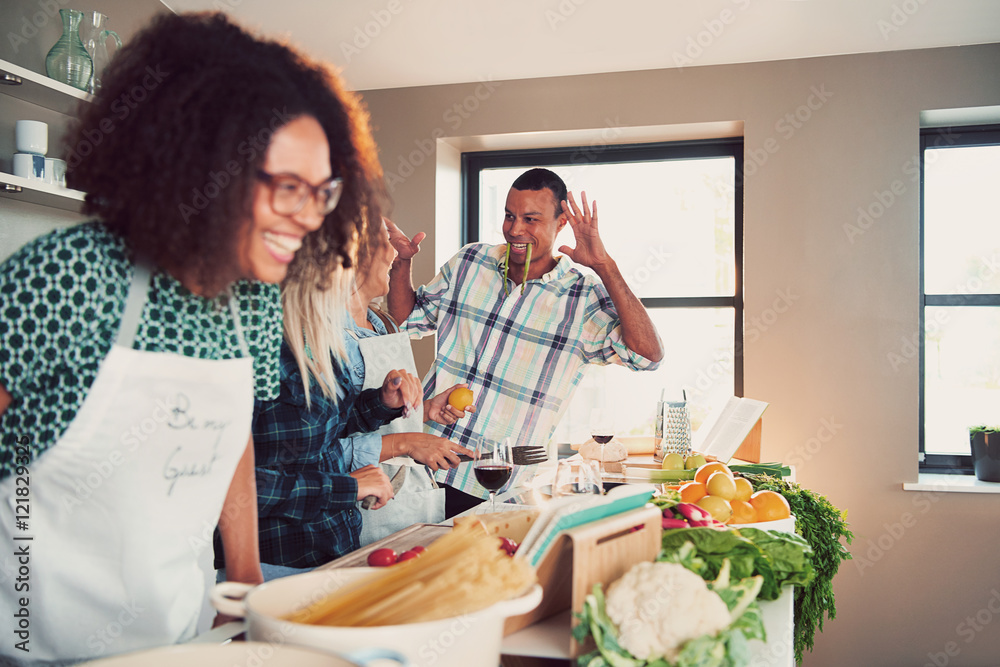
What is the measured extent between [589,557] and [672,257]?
2.96 m

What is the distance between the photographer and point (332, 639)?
0.65 metres

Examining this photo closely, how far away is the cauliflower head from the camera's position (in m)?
0.84

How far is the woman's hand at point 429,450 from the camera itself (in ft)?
6.44

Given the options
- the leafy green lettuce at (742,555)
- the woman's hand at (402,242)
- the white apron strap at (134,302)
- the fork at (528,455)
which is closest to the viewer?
the white apron strap at (134,302)

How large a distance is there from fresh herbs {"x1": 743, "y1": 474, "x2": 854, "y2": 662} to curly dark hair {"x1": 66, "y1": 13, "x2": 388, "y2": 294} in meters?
1.73

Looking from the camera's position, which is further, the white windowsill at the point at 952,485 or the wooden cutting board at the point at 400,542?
the white windowsill at the point at 952,485

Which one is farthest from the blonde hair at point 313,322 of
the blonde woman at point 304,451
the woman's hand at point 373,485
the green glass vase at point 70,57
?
the green glass vase at point 70,57

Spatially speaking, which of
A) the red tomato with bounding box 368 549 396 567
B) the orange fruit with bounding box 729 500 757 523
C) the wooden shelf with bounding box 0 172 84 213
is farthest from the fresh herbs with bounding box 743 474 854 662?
the wooden shelf with bounding box 0 172 84 213

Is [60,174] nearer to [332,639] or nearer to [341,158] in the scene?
→ [341,158]

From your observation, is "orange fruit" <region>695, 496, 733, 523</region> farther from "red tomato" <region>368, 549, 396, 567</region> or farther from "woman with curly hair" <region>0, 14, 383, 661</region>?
"woman with curly hair" <region>0, 14, 383, 661</region>

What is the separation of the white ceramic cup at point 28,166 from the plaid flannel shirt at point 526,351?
1437 mm

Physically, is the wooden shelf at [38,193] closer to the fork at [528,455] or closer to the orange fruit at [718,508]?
the fork at [528,455]

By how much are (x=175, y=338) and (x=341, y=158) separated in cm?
32

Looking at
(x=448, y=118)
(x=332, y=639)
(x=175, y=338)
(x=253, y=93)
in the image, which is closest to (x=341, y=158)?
(x=253, y=93)
